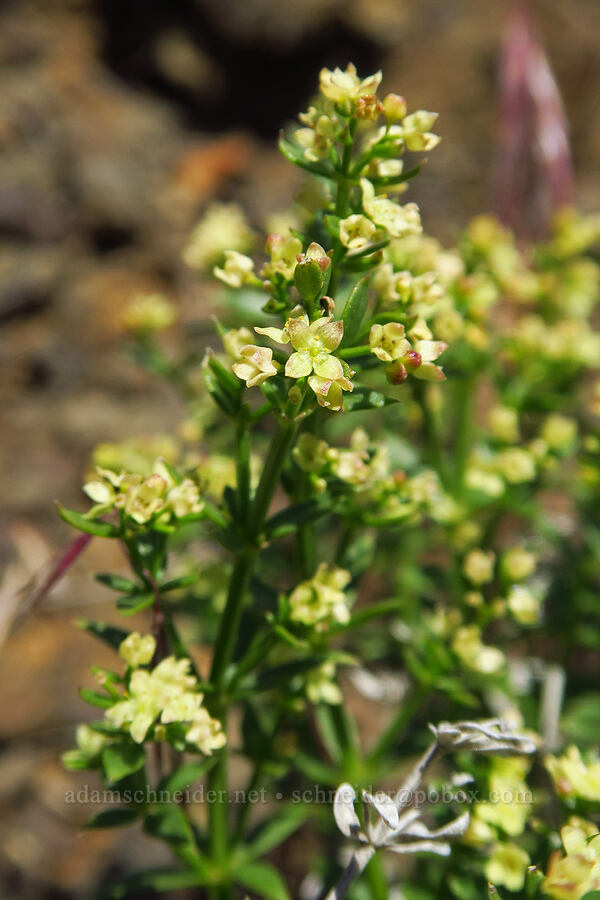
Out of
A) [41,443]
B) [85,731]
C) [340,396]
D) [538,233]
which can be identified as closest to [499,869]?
[85,731]

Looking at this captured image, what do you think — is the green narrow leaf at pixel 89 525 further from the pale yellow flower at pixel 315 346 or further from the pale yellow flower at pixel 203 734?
the pale yellow flower at pixel 315 346

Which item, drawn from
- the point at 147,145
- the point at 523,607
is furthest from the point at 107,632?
the point at 147,145

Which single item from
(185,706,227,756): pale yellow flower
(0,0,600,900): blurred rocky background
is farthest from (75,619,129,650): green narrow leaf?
(0,0,600,900): blurred rocky background

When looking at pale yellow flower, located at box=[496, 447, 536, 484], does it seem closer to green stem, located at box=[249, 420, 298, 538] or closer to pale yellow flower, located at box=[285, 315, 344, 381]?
green stem, located at box=[249, 420, 298, 538]

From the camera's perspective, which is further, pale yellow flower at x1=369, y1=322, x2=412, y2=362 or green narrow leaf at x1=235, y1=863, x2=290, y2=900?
green narrow leaf at x1=235, y1=863, x2=290, y2=900

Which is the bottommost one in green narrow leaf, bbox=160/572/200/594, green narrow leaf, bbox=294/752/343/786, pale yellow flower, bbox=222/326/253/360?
green narrow leaf, bbox=294/752/343/786

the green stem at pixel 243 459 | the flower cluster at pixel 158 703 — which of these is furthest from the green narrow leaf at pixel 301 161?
the flower cluster at pixel 158 703

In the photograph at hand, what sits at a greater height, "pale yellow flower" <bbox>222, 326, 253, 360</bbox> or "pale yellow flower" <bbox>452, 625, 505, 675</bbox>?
"pale yellow flower" <bbox>222, 326, 253, 360</bbox>
